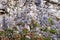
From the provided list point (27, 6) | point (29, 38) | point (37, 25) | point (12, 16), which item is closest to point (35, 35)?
point (29, 38)

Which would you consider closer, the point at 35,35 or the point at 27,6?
the point at 35,35

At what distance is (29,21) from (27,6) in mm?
1522

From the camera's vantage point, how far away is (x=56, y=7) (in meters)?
11.1

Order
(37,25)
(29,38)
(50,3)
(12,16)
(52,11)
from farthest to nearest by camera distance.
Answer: (50,3)
(52,11)
(12,16)
(37,25)
(29,38)

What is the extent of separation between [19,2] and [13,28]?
7.57 feet

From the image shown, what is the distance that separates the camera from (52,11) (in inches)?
416

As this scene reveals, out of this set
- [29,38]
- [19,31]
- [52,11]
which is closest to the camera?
[29,38]

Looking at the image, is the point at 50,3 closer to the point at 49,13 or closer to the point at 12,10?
the point at 49,13

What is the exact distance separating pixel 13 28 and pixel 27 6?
2.21 metres

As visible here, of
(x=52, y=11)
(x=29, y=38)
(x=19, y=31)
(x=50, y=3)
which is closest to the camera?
(x=29, y=38)

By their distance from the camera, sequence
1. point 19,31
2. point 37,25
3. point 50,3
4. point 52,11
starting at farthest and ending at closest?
point 50,3 < point 52,11 < point 37,25 < point 19,31

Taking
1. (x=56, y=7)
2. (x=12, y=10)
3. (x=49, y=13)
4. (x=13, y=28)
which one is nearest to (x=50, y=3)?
(x=56, y=7)

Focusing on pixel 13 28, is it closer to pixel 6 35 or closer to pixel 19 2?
pixel 6 35

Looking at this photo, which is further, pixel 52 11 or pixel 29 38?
pixel 52 11
